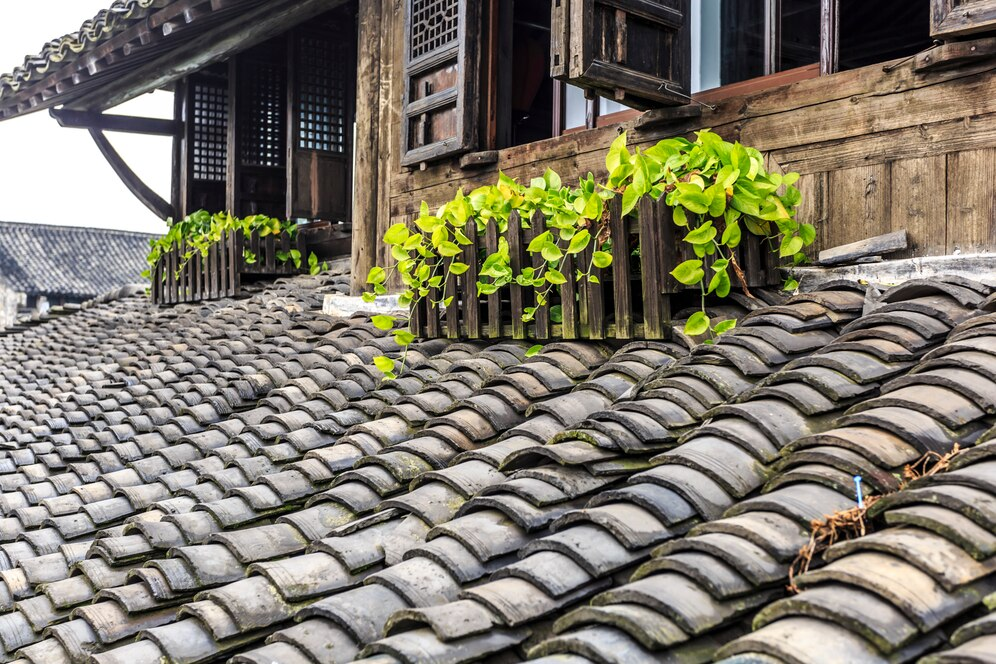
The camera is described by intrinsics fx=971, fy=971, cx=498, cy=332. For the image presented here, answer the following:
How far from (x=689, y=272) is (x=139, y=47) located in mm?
6345

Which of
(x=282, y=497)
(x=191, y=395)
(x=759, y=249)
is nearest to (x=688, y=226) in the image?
(x=759, y=249)

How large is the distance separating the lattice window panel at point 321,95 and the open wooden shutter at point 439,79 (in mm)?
3832

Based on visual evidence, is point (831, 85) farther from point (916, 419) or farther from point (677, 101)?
point (916, 419)

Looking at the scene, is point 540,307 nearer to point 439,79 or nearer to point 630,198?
point 630,198

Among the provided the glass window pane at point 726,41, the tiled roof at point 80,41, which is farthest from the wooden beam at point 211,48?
the glass window pane at point 726,41

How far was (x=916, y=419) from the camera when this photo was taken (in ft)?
7.97

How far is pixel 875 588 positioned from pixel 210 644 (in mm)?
1769

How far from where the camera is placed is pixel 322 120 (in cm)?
987

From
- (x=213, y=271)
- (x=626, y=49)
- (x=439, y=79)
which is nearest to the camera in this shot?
(x=626, y=49)

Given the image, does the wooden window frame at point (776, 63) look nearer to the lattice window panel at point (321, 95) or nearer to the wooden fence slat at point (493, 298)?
the wooden fence slat at point (493, 298)

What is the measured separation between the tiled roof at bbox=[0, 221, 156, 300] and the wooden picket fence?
26511mm

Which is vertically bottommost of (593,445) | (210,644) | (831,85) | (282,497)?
(210,644)

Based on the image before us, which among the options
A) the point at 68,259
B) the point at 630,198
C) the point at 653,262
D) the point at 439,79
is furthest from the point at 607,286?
the point at 68,259

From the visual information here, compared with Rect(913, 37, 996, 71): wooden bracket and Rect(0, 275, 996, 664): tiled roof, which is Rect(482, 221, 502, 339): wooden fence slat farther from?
Rect(913, 37, 996, 71): wooden bracket
